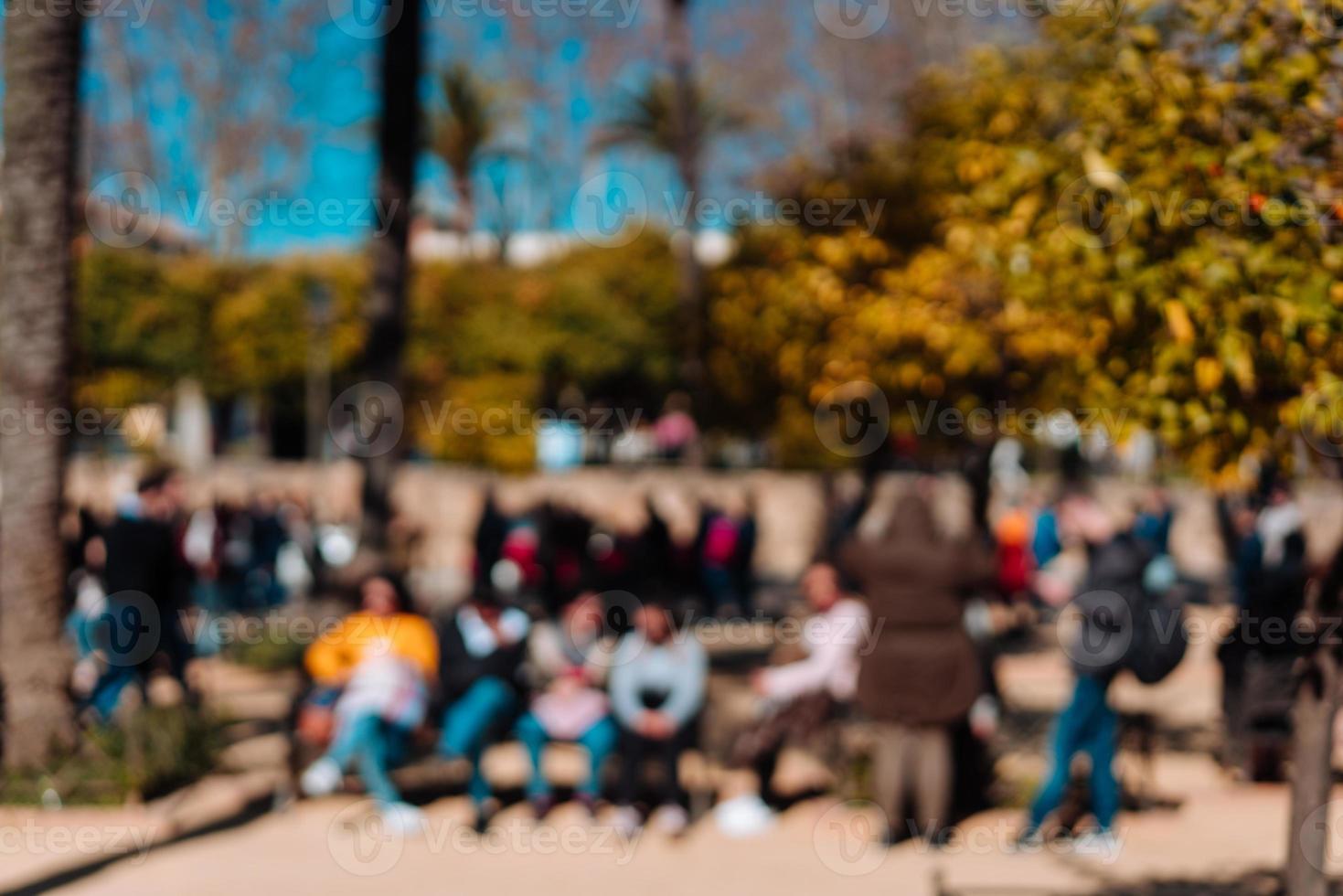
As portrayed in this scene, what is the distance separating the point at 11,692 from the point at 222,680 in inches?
187

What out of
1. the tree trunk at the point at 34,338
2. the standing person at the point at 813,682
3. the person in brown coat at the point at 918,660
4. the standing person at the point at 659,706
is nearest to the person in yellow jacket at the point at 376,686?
the standing person at the point at 659,706

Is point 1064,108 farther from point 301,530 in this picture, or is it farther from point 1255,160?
point 301,530

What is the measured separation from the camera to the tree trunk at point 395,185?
12.1 m

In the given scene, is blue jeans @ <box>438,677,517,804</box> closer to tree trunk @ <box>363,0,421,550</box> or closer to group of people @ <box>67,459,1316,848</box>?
group of people @ <box>67,459,1316,848</box>

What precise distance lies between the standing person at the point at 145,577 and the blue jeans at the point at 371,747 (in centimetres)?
220

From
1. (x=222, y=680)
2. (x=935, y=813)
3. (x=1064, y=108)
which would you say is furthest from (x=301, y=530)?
(x=935, y=813)

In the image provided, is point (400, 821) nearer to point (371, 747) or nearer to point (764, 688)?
point (371, 747)

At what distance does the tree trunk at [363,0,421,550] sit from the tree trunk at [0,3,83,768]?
3778mm

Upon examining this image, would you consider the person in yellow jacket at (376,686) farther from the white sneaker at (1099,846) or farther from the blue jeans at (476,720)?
the white sneaker at (1099,846)

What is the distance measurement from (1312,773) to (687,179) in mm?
16433

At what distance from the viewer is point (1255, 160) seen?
16.5 feet

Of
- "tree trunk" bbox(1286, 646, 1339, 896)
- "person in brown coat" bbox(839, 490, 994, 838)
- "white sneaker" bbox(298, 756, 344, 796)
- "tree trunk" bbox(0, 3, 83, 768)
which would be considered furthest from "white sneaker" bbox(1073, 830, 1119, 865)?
"tree trunk" bbox(0, 3, 83, 768)

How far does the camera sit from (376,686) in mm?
8016

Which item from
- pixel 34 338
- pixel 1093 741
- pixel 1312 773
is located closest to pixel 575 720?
pixel 1093 741
